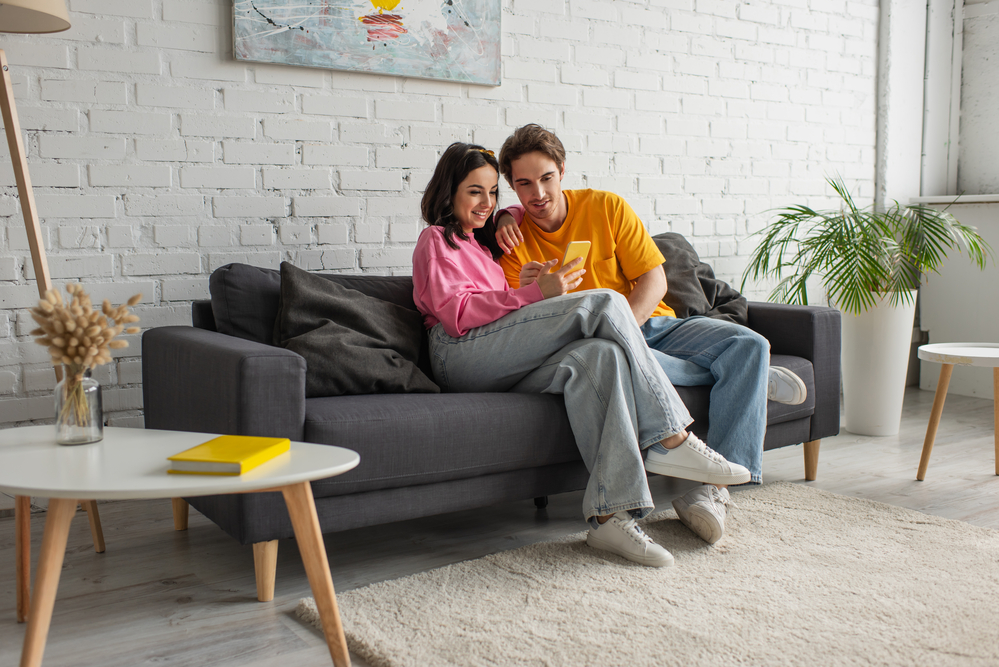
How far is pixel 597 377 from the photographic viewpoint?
204 centimetres

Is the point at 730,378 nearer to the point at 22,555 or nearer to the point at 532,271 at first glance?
the point at 532,271

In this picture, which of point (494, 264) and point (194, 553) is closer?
point (194, 553)

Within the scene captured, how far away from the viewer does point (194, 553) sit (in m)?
2.10

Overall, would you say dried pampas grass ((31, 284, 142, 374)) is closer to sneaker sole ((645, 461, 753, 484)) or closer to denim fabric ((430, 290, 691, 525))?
denim fabric ((430, 290, 691, 525))

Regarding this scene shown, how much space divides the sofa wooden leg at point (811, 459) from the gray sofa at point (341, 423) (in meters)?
0.57

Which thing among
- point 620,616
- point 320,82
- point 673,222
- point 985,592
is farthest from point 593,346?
point 673,222

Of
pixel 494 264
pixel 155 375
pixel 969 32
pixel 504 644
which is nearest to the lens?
pixel 504 644

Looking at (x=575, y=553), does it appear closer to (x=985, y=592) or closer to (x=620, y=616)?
(x=620, y=616)

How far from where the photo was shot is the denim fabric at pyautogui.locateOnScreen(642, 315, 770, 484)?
227 centimetres

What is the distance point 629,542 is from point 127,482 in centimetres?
117

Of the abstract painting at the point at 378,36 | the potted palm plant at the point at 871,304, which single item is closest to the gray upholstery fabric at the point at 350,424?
the abstract painting at the point at 378,36

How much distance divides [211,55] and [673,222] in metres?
2.00

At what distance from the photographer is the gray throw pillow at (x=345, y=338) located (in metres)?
2.07

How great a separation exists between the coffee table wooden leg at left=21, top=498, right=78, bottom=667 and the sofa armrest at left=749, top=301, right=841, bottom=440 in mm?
2243
